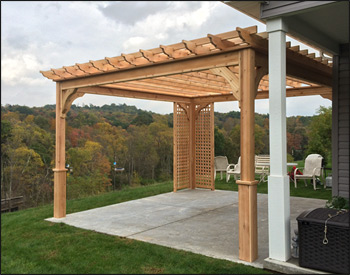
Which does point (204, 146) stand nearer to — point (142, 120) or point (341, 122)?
point (341, 122)

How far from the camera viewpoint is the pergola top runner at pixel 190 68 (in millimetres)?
4273

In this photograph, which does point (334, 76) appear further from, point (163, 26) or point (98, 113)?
point (98, 113)

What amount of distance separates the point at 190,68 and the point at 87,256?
276cm

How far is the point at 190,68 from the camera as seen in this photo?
4.82 meters

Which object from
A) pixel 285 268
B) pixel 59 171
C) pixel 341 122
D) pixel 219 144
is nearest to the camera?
pixel 285 268

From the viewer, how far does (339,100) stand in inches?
201

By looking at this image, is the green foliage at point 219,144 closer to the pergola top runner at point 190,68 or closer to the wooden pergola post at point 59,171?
the pergola top runner at point 190,68

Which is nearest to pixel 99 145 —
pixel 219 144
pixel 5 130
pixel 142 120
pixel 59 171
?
pixel 142 120

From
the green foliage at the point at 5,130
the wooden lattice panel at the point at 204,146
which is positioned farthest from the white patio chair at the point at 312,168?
the green foliage at the point at 5,130

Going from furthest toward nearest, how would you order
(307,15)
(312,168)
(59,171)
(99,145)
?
(99,145), (312,168), (59,171), (307,15)

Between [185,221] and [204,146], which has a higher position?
[204,146]

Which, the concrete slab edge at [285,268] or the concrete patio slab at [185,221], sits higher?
the concrete slab edge at [285,268]

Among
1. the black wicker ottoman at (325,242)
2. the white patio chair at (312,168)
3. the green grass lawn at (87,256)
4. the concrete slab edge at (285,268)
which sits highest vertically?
the white patio chair at (312,168)

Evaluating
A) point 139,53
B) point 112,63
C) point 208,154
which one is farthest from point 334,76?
point 208,154
